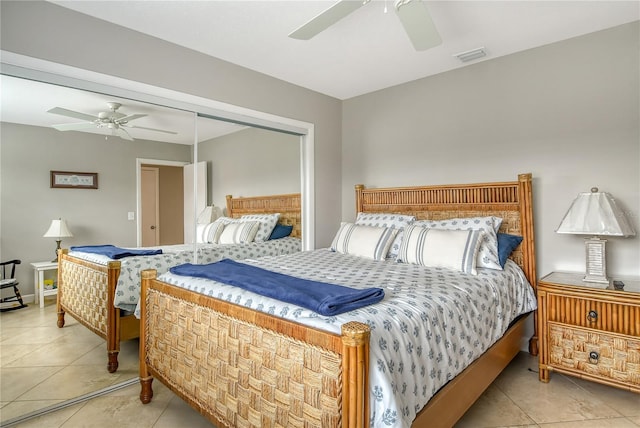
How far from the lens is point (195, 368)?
5.84ft

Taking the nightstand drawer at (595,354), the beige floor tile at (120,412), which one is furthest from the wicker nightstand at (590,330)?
the beige floor tile at (120,412)

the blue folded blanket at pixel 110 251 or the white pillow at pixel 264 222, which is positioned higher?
the white pillow at pixel 264 222

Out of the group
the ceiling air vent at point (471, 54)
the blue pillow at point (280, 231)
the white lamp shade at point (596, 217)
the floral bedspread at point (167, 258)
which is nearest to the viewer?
the white lamp shade at point (596, 217)

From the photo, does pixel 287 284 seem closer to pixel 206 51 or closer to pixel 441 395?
pixel 441 395

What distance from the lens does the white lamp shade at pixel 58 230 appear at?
2.28 meters

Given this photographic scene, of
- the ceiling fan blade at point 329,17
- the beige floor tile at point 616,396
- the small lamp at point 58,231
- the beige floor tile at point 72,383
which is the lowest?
the beige floor tile at point 616,396

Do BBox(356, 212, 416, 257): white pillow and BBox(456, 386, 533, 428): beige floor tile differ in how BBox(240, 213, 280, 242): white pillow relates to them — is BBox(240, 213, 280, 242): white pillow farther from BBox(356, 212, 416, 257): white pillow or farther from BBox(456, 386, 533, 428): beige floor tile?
BBox(456, 386, 533, 428): beige floor tile

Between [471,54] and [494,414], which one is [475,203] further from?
[494,414]

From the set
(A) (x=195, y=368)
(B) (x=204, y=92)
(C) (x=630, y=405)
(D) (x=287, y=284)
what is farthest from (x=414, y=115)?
(A) (x=195, y=368)

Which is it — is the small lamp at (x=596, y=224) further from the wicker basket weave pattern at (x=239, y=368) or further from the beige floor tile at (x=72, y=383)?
the beige floor tile at (x=72, y=383)

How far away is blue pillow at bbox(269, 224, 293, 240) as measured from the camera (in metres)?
3.43

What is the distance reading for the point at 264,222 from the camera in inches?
132

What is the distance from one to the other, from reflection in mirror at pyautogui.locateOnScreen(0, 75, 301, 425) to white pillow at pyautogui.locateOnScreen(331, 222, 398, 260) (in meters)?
1.16

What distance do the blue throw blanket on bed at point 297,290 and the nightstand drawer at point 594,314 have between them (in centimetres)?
150
